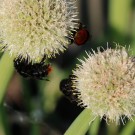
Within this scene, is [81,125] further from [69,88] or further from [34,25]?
[34,25]

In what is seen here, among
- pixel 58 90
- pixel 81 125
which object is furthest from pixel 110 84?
pixel 58 90

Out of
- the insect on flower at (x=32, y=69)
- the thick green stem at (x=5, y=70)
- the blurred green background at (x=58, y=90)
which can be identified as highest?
the thick green stem at (x=5, y=70)

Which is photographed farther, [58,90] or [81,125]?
[58,90]

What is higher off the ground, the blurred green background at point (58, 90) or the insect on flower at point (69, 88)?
the insect on flower at point (69, 88)

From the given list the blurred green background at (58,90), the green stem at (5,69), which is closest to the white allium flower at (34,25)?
the green stem at (5,69)

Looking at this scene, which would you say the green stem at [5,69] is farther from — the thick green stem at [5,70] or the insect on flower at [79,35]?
the insect on flower at [79,35]
